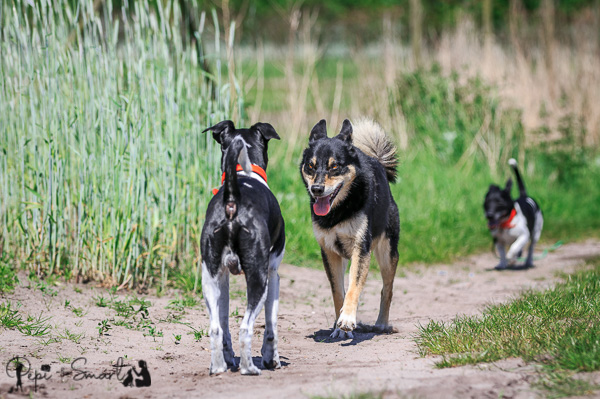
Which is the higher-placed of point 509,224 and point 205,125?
point 205,125

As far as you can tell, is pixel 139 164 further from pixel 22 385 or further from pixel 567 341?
pixel 567 341

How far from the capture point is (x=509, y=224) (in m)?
9.22

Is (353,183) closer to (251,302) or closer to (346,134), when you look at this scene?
(346,134)

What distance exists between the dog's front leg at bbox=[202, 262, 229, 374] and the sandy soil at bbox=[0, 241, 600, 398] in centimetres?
10

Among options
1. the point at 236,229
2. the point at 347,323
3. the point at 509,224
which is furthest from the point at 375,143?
the point at 509,224

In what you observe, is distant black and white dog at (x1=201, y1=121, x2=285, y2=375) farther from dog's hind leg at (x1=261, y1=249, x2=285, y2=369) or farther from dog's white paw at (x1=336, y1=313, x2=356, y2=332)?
dog's white paw at (x1=336, y1=313, x2=356, y2=332)

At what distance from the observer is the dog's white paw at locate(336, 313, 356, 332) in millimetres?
5180

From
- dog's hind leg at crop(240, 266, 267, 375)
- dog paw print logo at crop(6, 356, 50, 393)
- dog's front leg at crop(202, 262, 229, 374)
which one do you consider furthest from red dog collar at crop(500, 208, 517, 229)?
dog paw print logo at crop(6, 356, 50, 393)

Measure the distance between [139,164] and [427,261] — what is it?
410 centimetres

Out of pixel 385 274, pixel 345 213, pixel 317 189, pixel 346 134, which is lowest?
pixel 385 274

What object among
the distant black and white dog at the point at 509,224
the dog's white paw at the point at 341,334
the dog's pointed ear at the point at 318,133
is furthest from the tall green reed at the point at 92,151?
the distant black and white dog at the point at 509,224

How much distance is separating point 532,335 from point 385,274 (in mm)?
1649

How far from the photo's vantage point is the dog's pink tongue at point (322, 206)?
5512mm

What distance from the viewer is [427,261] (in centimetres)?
891
